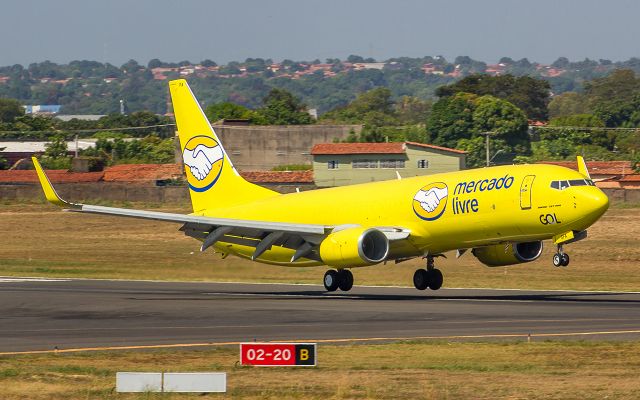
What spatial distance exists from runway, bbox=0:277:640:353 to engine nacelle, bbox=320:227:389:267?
136 centimetres

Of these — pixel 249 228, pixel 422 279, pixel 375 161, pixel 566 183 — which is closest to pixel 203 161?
pixel 249 228

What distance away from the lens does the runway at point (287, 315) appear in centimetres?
3011

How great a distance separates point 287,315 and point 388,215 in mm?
8402

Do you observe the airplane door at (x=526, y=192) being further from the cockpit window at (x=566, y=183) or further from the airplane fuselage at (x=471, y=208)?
the cockpit window at (x=566, y=183)

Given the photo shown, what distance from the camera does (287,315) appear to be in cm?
3575

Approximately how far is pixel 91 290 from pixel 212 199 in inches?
244

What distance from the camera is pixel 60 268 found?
5850cm

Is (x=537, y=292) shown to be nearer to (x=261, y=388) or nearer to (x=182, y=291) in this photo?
(x=182, y=291)

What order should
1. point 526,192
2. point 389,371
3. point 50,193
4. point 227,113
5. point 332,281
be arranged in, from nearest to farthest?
point 389,371
point 526,192
point 50,193
point 332,281
point 227,113

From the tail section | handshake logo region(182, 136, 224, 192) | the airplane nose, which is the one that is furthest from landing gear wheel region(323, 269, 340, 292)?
the airplane nose

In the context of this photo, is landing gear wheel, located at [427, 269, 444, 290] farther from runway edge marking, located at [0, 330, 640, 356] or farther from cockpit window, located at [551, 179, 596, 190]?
runway edge marking, located at [0, 330, 640, 356]

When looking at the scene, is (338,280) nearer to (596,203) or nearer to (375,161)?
(596,203)

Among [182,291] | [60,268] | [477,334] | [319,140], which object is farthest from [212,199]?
[319,140]

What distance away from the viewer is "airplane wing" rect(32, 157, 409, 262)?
42.2 meters
